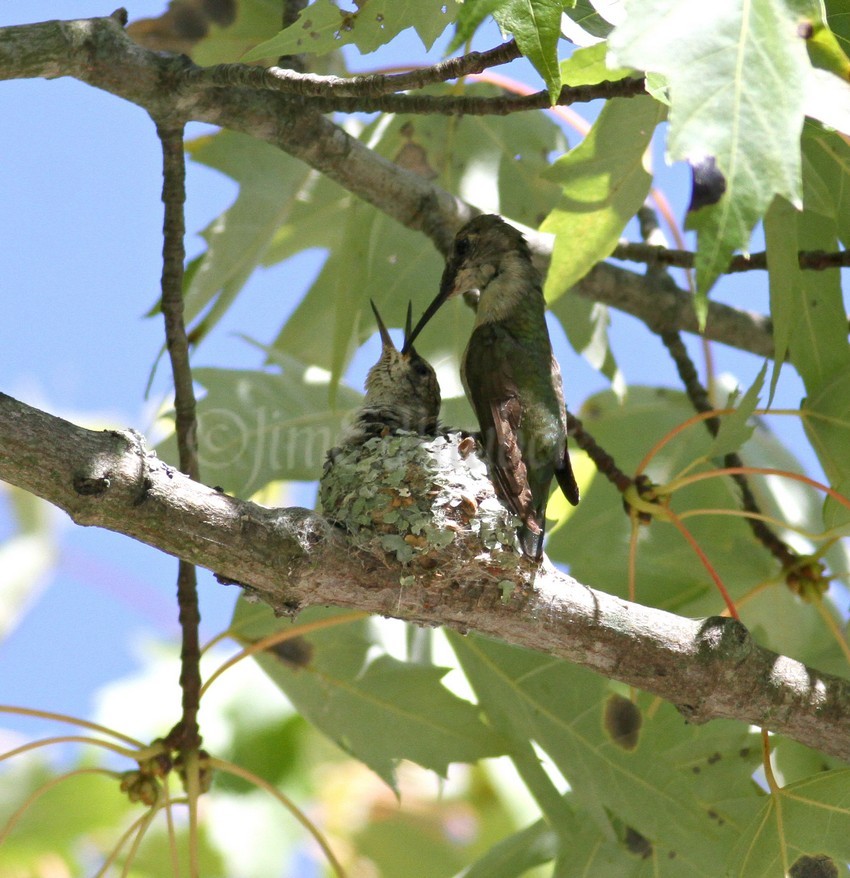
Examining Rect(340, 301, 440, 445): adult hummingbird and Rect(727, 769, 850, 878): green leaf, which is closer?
Rect(727, 769, 850, 878): green leaf

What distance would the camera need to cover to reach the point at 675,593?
13.4ft

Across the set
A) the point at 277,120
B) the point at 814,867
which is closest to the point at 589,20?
the point at 277,120

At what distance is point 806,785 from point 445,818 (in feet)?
9.48

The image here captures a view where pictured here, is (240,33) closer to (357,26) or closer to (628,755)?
(357,26)

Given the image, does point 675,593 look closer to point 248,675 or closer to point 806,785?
point 806,785

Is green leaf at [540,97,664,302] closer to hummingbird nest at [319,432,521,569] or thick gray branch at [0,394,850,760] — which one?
hummingbird nest at [319,432,521,569]

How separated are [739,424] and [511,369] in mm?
1054

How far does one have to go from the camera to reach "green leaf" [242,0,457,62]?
2381 mm

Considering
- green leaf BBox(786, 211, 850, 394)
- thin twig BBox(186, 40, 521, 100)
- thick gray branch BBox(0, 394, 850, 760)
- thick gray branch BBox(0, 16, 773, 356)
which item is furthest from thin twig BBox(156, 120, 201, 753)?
green leaf BBox(786, 211, 850, 394)

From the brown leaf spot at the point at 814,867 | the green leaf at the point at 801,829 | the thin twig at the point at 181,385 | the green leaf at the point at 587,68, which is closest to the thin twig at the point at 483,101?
the green leaf at the point at 587,68

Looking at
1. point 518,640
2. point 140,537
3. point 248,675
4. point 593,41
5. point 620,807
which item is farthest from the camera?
point 248,675

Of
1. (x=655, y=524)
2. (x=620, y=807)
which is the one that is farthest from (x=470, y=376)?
(x=620, y=807)

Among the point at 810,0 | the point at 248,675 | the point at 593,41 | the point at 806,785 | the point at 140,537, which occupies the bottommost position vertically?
the point at 806,785

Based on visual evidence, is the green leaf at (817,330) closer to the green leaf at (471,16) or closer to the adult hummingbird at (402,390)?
the adult hummingbird at (402,390)
